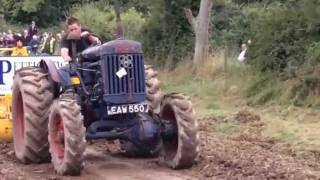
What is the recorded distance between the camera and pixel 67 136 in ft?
31.0

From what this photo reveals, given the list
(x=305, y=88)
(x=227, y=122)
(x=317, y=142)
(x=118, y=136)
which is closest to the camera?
(x=118, y=136)

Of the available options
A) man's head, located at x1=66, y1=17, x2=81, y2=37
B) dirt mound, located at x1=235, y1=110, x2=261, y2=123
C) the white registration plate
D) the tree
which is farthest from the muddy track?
the tree

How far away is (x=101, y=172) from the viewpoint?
10.1 m

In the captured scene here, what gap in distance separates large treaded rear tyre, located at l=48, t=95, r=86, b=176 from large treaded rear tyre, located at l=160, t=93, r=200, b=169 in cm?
128

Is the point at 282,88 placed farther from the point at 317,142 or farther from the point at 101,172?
the point at 101,172

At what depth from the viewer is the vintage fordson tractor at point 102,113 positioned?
9.75 metres

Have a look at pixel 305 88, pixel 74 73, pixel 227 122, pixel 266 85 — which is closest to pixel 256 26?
pixel 266 85

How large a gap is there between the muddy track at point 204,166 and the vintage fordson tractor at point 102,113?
0.24 m

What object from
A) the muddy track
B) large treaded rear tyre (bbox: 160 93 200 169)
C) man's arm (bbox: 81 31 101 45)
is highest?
man's arm (bbox: 81 31 101 45)

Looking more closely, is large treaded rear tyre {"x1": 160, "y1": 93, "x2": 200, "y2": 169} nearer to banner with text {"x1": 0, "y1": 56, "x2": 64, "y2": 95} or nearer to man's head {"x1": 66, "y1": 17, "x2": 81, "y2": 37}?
man's head {"x1": 66, "y1": 17, "x2": 81, "y2": 37}

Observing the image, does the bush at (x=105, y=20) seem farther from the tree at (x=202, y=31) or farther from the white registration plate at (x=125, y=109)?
the white registration plate at (x=125, y=109)

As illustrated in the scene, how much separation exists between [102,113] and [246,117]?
5389mm

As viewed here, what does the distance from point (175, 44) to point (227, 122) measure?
33.9ft

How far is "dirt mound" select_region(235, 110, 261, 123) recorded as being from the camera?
14.9m
